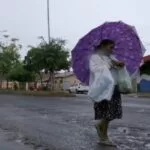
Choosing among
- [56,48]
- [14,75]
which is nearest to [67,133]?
[56,48]

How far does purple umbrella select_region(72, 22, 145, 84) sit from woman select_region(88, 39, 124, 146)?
184mm

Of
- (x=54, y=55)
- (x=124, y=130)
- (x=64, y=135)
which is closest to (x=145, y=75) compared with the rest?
(x=54, y=55)

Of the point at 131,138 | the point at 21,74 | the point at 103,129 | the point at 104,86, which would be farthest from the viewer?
the point at 21,74

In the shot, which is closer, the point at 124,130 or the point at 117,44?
the point at 117,44

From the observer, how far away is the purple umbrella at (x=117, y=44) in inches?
346

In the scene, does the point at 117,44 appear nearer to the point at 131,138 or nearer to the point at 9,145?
the point at 131,138

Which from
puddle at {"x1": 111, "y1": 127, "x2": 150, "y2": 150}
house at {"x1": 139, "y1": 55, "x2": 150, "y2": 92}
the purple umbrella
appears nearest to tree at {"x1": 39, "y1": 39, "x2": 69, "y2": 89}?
house at {"x1": 139, "y1": 55, "x2": 150, "y2": 92}

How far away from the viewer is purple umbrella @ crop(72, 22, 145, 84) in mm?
8789

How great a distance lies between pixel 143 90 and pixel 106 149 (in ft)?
179

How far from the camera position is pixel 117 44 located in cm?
891

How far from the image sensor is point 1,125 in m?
12.9

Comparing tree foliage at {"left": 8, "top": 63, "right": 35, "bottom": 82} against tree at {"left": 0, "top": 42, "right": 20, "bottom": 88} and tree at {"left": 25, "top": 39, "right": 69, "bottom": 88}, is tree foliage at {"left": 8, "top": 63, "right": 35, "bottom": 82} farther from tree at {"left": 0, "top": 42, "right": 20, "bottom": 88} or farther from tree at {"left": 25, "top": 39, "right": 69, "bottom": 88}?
tree at {"left": 25, "top": 39, "right": 69, "bottom": 88}

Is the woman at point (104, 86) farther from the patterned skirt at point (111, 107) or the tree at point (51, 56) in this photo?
the tree at point (51, 56)

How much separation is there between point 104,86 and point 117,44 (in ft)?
3.30
